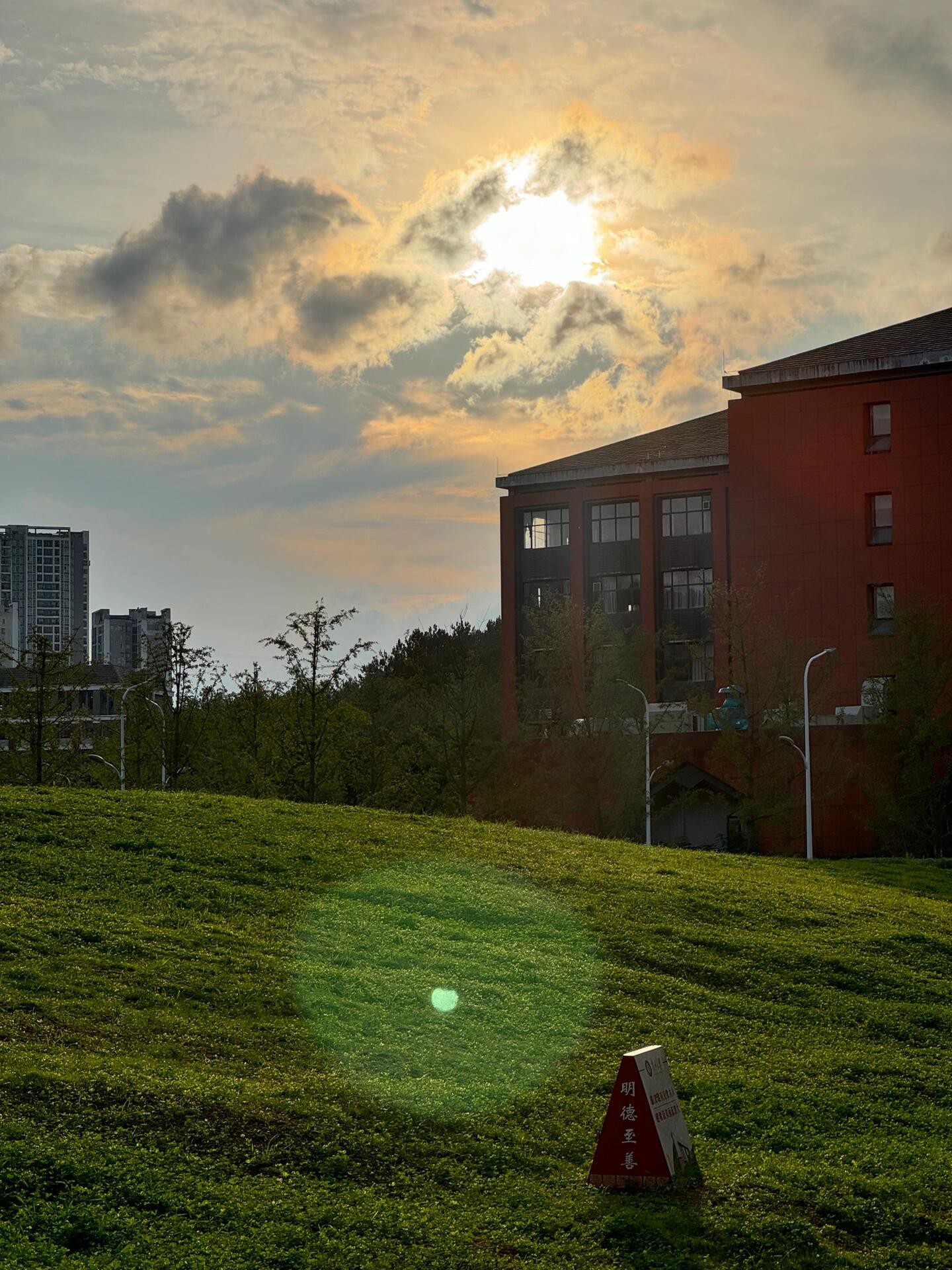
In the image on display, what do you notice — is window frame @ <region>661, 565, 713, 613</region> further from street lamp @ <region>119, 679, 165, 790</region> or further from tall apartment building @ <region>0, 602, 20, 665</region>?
tall apartment building @ <region>0, 602, 20, 665</region>

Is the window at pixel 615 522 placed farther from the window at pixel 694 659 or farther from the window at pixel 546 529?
the window at pixel 694 659

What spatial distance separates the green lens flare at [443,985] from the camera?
981 cm

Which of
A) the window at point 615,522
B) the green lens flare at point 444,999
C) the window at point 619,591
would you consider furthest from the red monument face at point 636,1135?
the window at point 615,522

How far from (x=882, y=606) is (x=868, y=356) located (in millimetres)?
7939

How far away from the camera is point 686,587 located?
2250 inches

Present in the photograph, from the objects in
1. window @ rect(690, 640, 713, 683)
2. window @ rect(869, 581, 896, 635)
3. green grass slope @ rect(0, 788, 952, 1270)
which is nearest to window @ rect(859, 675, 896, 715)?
window @ rect(869, 581, 896, 635)

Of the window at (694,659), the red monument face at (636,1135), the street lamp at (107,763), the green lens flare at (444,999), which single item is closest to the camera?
the red monument face at (636,1135)

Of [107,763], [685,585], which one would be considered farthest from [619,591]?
[107,763]

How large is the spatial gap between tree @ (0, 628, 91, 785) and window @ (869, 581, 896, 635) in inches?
955

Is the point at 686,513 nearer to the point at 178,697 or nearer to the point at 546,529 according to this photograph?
the point at 546,529

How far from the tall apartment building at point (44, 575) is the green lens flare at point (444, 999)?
152055mm

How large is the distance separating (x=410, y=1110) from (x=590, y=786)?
29018mm

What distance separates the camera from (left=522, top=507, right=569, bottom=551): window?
60.4 metres

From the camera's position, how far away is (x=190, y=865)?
15734 mm
